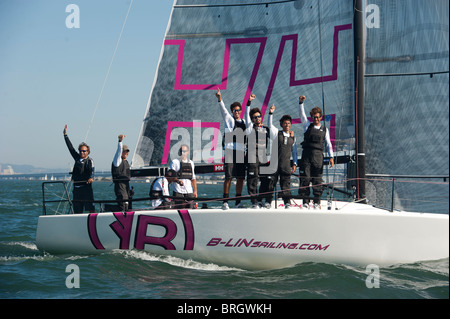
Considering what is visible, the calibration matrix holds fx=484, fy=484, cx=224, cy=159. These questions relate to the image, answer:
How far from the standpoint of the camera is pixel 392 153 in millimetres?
6492

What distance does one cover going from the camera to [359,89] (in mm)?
6691

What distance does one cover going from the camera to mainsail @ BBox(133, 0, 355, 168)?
23.7ft

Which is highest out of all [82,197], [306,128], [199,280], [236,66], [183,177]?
[236,66]

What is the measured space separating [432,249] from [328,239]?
1138mm

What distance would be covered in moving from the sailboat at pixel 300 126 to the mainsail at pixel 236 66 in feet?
0.05

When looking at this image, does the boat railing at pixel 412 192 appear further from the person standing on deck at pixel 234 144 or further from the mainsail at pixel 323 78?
the person standing on deck at pixel 234 144

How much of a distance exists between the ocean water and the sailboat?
0.52 feet

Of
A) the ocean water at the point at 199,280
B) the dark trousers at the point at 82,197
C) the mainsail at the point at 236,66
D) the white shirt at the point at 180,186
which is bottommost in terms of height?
the ocean water at the point at 199,280

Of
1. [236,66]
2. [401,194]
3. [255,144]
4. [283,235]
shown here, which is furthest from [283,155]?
Answer: [236,66]

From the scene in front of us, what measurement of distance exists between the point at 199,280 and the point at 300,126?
300 cm

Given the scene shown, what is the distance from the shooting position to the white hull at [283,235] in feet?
17.8

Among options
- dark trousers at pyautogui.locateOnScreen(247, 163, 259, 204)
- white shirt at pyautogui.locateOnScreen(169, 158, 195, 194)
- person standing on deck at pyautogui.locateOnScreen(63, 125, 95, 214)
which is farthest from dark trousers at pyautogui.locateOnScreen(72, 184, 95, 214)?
dark trousers at pyautogui.locateOnScreen(247, 163, 259, 204)

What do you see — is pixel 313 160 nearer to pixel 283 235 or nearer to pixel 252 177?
pixel 252 177

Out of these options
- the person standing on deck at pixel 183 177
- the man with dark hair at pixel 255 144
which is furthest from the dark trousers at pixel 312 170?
the person standing on deck at pixel 183 177
